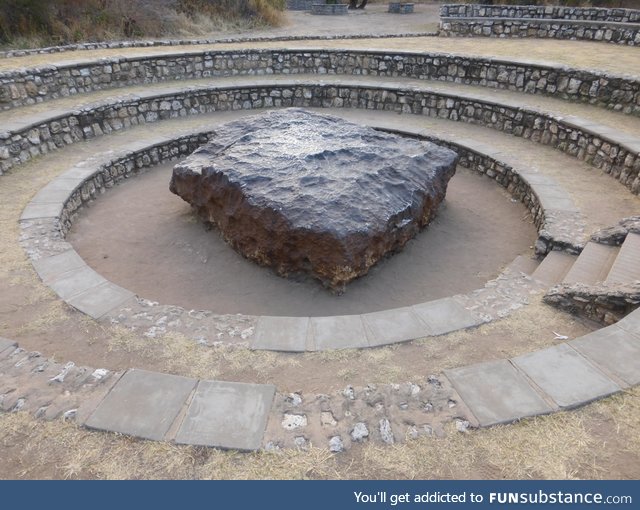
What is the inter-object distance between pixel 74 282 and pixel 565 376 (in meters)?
4.76

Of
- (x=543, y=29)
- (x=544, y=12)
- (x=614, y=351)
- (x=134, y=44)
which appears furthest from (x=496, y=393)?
(x=544, y=12)

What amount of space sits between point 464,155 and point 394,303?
5049 mm

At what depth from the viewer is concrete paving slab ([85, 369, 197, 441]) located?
2980 millimetres

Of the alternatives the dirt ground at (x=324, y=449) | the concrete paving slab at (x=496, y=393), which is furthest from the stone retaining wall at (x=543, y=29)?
the concrete paving slab at (x=496, y=393)

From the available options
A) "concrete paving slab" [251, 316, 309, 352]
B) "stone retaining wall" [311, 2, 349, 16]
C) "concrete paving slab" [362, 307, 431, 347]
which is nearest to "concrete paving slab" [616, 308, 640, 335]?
"concrete paving slab" [362, 307, 431, 347]

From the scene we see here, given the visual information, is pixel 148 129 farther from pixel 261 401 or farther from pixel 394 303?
pixel 261 401

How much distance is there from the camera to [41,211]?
20.9 feet

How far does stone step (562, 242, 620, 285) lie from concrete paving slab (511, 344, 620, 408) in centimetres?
154

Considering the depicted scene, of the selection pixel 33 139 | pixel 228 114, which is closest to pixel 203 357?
pixel 33 139

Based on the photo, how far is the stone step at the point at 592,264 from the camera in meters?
4.92

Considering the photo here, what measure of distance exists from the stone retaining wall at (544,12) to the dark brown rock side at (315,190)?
1319 cm

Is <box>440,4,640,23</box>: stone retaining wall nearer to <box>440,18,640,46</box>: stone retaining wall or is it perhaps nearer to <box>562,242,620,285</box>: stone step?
<box>440,18,640,46</box>: stone retaining wall

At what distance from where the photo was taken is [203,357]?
152 inches

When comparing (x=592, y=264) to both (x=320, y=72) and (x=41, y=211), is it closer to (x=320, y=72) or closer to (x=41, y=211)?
(x=41, y=211)
